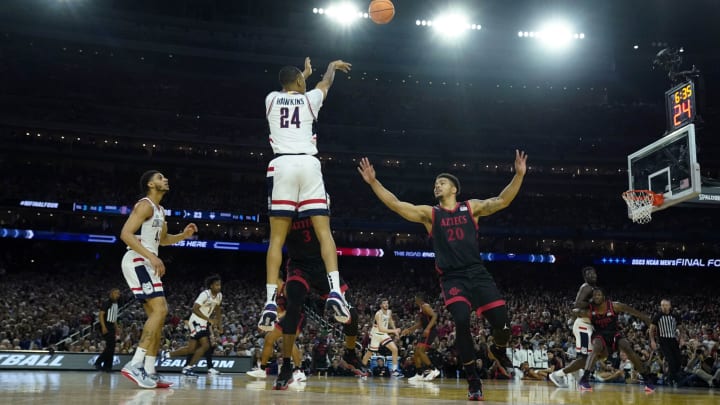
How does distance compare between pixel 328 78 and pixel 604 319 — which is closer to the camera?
pixel 328 78

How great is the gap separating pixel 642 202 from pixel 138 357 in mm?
12755

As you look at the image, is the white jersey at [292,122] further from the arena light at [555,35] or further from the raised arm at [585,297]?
the arena light at [555,35]

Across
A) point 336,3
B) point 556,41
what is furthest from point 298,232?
point 556,41

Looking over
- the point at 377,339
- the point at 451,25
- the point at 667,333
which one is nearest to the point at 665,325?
the point at 667,333

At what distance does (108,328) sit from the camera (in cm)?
1479

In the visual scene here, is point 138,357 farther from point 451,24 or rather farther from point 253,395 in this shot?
point 451,24

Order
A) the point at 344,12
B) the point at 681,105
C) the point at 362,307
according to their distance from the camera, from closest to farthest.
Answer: the point at 681,105, the point at 362,307, the point at 344,12

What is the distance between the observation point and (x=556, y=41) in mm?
35531

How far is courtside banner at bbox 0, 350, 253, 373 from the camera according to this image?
15141 mm

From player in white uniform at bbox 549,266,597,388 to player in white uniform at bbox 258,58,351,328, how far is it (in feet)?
21.4

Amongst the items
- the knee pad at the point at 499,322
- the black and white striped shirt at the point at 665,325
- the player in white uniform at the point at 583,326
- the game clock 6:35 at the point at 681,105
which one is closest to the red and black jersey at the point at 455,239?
the knee pad at the point at 499,322

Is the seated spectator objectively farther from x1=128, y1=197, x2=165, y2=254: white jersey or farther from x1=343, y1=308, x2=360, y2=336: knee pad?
x1=128, y1=197, x2=165, y2=254: white jersey

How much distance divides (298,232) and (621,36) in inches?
1411

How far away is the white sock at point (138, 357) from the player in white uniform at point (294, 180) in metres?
1.80
